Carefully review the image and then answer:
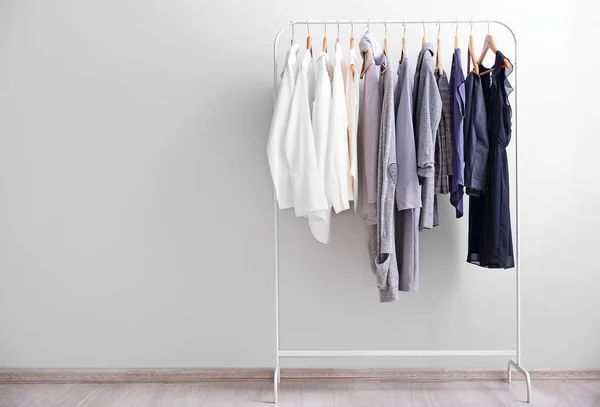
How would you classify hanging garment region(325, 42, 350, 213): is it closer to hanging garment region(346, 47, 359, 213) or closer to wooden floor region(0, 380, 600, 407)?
hanging garment region(346, 47, 359, 213)

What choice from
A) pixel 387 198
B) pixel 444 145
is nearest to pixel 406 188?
pixel 387 198

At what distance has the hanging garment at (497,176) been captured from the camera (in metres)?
2.24

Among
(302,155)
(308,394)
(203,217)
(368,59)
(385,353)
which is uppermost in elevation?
(368,59)

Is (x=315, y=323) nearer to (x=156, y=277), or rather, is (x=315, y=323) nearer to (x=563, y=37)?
(x=156, y=277)

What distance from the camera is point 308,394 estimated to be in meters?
2.54

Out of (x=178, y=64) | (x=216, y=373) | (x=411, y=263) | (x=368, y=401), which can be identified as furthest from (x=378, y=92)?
(x=216, y=373)

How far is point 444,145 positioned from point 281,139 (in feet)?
2.33

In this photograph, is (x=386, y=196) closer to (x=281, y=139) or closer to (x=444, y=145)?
(x=444, y=145)

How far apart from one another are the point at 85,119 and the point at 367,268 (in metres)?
1.64

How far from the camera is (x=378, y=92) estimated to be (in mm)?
2318

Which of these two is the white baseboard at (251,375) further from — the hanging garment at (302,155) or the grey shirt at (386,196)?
the hanging garment at (302,155)

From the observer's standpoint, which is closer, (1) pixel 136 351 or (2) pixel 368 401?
(2) pixel 368 401

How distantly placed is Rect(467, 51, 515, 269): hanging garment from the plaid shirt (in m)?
0.17

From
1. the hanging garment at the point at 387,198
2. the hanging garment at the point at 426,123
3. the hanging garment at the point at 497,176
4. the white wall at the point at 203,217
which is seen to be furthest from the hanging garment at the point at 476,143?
the white wall at the point at 203,217
